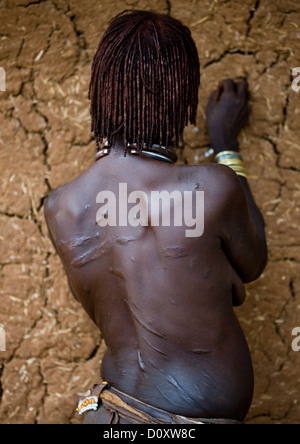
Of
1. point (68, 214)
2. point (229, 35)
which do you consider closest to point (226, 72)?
point (229, 35)

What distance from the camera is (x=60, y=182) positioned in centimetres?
233

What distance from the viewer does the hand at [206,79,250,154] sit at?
6.94 ft

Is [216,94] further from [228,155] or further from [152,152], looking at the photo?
[152,152]

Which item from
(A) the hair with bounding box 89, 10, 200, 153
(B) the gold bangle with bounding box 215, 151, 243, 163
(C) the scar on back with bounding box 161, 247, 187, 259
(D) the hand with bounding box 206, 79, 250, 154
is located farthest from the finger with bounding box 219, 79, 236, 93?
(C) the scar on back with bounding box 161, 247, 187, 259

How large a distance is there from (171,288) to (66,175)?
3.21ft

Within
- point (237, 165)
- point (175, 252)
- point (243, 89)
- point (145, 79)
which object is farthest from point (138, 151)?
point (243, 89)

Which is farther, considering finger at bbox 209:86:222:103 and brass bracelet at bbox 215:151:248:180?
finger at bbox 209:86:222:103

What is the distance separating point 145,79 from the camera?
1.55m

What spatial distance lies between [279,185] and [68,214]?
99 cm

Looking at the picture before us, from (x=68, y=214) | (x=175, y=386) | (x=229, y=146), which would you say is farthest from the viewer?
(x=229, y=146)

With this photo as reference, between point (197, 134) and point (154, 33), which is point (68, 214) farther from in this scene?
point (197, 134)

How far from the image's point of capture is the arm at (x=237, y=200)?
1547 mm

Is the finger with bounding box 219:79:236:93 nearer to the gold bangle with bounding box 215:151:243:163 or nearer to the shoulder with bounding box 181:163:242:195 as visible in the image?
the gold bangle with bounding box 215:151:243:163

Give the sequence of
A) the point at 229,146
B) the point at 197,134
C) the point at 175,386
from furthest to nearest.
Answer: the point at 197,134
the point at 229,146
the point at 175,386
